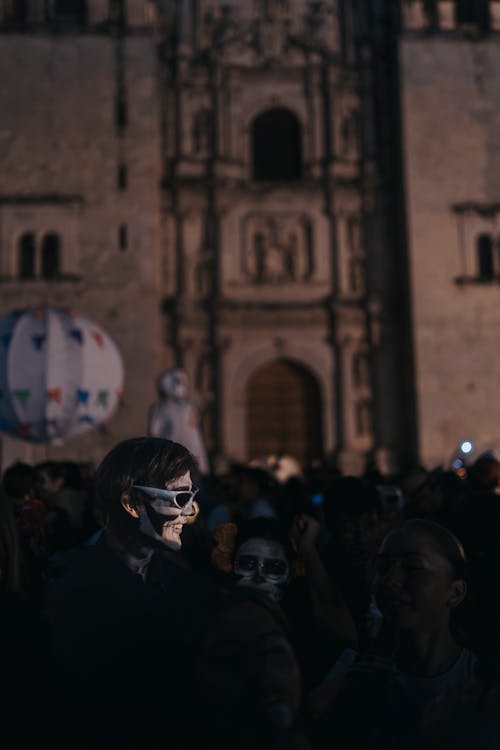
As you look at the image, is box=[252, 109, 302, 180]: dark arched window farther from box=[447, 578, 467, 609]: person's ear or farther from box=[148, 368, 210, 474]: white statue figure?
box=[447, 578, 467, 609]: person's ear

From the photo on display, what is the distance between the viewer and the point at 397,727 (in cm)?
260

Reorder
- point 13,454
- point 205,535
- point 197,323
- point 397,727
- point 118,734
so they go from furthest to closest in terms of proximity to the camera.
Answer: point 197,323 → point 13,454 → point 205,535 → point 397,727 → point 118,734

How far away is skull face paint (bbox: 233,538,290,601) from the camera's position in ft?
12.0

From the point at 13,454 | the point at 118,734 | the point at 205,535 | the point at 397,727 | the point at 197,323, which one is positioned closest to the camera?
the point at 118,734

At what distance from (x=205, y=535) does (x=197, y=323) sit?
14.9 metres

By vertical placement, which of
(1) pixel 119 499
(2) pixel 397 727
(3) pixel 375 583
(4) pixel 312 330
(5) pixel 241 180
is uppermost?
(5) pixel 241 180

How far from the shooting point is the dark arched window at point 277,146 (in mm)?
A: 20922

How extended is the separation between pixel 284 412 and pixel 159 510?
17604mm

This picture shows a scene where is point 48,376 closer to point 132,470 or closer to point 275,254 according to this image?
point 132,470

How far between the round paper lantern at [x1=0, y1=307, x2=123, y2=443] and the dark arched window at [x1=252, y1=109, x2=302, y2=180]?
1043 centimetres

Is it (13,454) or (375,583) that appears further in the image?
(13,454)

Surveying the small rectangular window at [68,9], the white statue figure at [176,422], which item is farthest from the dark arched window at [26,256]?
the white statue figure at [176,422]

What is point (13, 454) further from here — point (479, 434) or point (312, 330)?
point (479, 434)

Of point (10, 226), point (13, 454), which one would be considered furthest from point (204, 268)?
point (13, 454)
